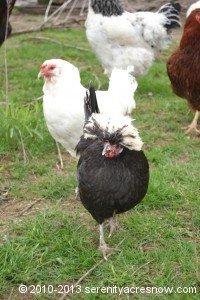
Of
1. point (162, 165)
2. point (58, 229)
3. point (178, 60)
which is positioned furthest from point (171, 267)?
point (178, 60)

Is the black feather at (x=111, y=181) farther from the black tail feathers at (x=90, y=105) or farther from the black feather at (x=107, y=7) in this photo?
the black feather at (x=107, y=7)

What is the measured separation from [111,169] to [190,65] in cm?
260

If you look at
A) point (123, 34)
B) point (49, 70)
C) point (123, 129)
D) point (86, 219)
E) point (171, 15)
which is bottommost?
point (86, 219)

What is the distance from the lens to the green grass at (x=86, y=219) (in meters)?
2.87

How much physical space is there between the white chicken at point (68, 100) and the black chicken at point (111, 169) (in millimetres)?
627

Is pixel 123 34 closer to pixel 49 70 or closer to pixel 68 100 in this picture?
pixel 49 70

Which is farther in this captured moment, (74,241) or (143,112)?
(143,112)

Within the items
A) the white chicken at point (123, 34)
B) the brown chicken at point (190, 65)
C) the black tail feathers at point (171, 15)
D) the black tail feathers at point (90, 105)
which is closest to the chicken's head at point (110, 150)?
the black tail feathers at point (90, 105)

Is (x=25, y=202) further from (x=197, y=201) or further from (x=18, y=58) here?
(x=18, y=58)

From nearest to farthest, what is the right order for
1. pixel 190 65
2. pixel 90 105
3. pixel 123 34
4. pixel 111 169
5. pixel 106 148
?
1. pixel 106 148
2. pixel 111 169
3. pixel 90 105
4. pixel 190 65
5. pixel 123 34

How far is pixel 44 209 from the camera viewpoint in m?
3.70

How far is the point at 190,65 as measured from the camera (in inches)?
201

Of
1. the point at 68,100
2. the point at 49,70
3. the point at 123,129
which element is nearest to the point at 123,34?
the point at 49,70

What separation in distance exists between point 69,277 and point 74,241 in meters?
0.34
